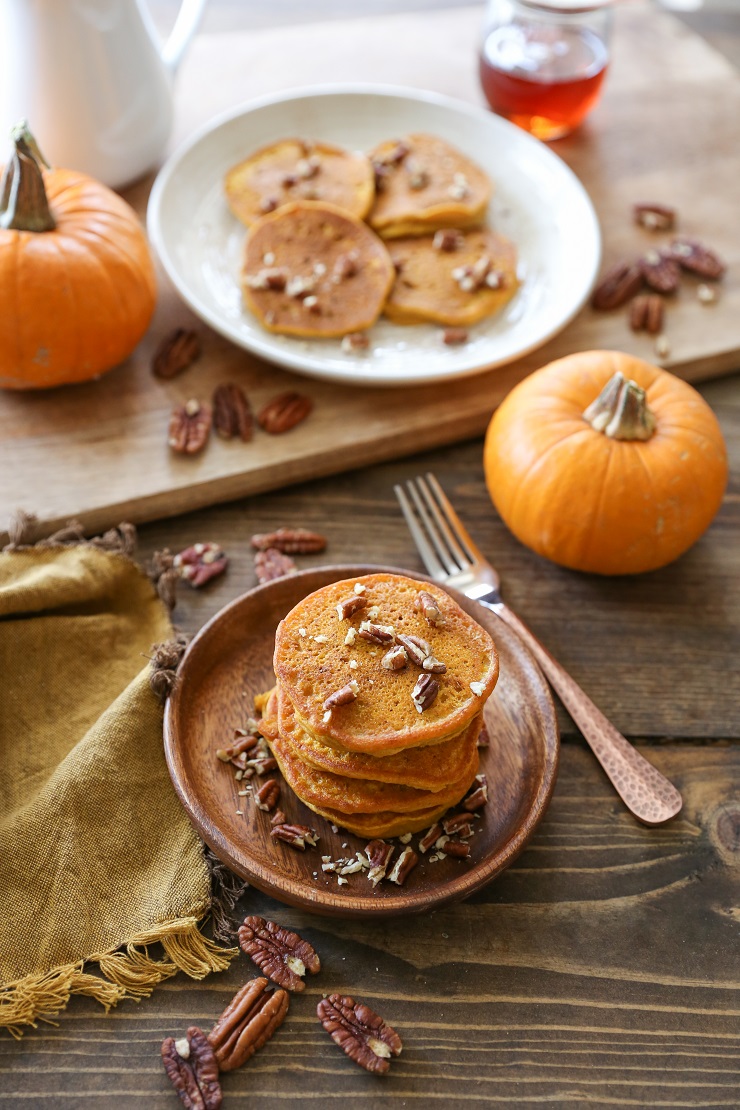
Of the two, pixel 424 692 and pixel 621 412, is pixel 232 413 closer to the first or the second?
pixel 621 412

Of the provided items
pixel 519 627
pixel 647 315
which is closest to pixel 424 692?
pixel 519 627

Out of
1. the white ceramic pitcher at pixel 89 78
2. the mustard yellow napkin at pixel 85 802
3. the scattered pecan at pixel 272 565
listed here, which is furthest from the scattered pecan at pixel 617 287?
the mustard yellow napkin at pixel 85 802

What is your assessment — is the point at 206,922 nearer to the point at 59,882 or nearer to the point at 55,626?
the point at 59,882

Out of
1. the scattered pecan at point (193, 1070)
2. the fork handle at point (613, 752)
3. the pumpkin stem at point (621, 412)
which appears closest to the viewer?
the scattered pecan at point (193, 1070)

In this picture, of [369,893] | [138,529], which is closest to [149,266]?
[138,529]

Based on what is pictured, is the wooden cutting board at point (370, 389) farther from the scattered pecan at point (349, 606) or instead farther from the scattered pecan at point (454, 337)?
the scattered pecan at point (349, 606)

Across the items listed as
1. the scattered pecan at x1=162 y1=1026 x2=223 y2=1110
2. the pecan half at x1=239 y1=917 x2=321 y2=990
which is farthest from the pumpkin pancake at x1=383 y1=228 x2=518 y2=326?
the scattered pecan at x1=162 y1=1026 x2=223 y2=1110

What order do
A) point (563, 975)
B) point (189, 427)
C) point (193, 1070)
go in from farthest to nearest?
point (189, 427), point (563, 975), point (193, 1070)
